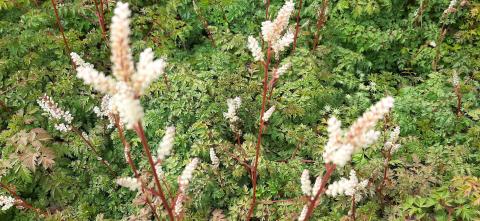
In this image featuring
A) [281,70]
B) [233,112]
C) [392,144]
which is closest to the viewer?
[281,70]

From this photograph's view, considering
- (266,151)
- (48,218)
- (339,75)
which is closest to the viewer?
(48,218)

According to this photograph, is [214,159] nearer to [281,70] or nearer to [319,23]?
[281,70]

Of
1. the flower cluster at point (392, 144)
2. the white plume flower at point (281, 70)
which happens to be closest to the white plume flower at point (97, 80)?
the white plume flower at point (281, 70)

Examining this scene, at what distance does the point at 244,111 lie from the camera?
174 inches

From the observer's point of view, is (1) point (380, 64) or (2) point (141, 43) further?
(1) point (380, 64)

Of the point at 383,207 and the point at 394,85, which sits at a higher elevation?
the point at 394,85

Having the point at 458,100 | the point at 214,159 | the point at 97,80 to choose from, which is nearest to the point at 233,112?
the point at 214,159

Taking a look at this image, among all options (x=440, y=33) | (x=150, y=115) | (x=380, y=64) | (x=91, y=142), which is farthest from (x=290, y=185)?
(x=440, y=33)

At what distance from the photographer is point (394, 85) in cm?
530

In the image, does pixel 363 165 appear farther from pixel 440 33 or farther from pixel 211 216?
pixel 440 33

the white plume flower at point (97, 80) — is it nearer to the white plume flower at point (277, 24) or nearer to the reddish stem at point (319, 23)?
the white plume flower at point (277, 24)

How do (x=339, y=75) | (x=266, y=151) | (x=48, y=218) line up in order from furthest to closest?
(x=339, y=75), (x=266, y=151), (x=48, y=218)

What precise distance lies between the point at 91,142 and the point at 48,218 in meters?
0.91

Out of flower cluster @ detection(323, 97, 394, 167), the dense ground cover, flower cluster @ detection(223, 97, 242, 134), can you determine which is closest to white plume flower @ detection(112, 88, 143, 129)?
flower cluster @ detection(323, 97, 394, 167)
